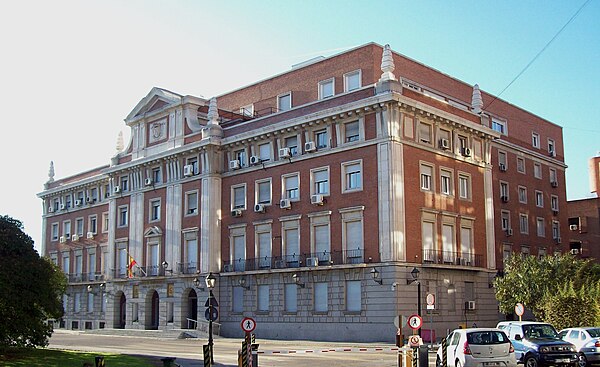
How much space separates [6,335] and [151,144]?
35535 millimetres

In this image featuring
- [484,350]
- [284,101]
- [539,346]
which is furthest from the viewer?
[284,101]

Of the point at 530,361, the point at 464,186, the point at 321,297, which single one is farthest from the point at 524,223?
the point at 530,361

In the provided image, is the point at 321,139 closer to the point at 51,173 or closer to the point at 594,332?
the point at 594,332

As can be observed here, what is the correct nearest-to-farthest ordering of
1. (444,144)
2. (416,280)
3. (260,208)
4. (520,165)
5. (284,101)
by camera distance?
(416,280)
(444,144)
(260,208)
(284,101)
(520,165)

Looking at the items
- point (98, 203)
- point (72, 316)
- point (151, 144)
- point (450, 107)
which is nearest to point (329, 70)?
point (450, 107)

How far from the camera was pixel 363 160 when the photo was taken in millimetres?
44656

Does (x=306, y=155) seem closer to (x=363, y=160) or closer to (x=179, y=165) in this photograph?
(x=363, y=160)

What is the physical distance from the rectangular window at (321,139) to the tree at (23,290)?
71.3 feet

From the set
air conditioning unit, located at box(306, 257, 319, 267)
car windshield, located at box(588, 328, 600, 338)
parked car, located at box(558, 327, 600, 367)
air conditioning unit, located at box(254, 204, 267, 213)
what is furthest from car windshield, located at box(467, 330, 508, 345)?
air conditioning unit, located at box(254, 204, 267, 213)

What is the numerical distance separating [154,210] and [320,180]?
61.3 feet

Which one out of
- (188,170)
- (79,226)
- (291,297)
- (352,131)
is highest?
(352,131)

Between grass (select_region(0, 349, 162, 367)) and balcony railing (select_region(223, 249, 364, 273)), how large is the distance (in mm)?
18426

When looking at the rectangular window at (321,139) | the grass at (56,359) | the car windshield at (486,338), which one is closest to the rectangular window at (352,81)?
the rectangular window at (321,139)

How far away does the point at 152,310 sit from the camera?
60156mm
